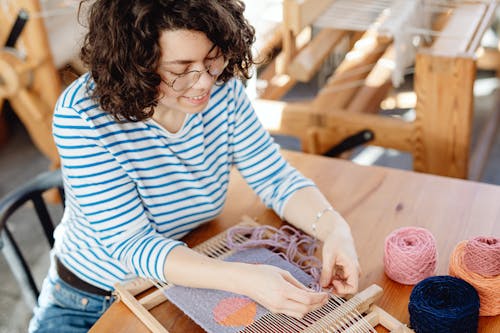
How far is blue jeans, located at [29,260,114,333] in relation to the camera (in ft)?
4.12

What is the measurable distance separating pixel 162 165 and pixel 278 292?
36 cm

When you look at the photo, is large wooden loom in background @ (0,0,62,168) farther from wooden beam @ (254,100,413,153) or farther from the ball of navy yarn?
the ball of navy yarn

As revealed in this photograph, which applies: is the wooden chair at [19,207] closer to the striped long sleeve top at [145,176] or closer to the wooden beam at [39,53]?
the striped long sleeve top at [145,176]

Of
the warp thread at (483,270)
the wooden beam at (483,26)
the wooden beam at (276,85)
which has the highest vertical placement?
the wooden beam at (483,26)

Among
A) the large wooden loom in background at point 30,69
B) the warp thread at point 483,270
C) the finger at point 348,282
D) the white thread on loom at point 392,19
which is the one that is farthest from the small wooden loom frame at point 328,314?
the large wooden loom in background at point 30,69

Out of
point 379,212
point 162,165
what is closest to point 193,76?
point 162,165

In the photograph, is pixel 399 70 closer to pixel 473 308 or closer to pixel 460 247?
pixel 460 247

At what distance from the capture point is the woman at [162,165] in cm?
98

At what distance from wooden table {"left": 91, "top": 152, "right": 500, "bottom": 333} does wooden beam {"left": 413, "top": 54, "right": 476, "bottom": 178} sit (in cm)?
39

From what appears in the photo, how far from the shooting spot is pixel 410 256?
1041mm

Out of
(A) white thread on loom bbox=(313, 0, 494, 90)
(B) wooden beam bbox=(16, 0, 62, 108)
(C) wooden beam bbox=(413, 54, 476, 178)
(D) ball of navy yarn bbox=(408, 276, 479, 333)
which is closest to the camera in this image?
(D) ball of navy yarn bbox=(408, 276, 479, 333)

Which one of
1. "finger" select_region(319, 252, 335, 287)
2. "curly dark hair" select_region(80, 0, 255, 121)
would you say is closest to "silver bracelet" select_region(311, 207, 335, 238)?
"finger" select_region(319, 252, 335, 287)

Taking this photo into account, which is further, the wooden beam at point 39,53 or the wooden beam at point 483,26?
the wooden beam at point 39,53

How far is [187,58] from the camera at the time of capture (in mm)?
988
